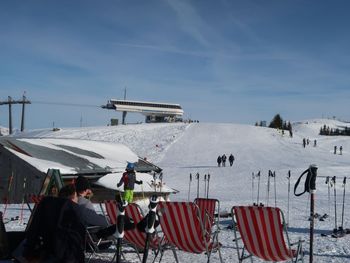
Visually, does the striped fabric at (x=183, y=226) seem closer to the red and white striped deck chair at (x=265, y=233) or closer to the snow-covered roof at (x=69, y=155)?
the red and white striped deck chair at (x=265, y=233)

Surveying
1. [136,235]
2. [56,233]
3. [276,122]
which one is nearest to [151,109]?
[276,122]

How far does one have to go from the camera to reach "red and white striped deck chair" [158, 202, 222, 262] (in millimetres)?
7082

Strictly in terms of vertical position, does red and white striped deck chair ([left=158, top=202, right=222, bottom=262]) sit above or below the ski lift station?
below

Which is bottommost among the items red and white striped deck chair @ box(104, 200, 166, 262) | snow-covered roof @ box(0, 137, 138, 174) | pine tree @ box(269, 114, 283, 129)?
red and white striped deck chair @ box(104, 200, 166, 262)

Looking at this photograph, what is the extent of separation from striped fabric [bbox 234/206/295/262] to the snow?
174cm

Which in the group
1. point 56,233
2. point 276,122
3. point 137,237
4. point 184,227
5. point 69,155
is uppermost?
point 276,122

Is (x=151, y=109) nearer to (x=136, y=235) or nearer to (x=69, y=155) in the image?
(x=69, y=155)

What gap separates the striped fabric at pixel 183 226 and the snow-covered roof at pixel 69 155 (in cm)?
1181

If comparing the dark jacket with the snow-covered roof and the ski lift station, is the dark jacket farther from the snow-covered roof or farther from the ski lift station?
the ski lift station

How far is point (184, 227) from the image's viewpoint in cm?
716

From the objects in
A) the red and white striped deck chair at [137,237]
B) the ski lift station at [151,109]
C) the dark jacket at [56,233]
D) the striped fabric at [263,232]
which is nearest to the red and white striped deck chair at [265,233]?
the striped fabric at [263,232]

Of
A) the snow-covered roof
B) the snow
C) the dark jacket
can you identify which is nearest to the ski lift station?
the snow

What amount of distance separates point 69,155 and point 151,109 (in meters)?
84.7

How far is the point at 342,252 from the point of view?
9.10 meters
